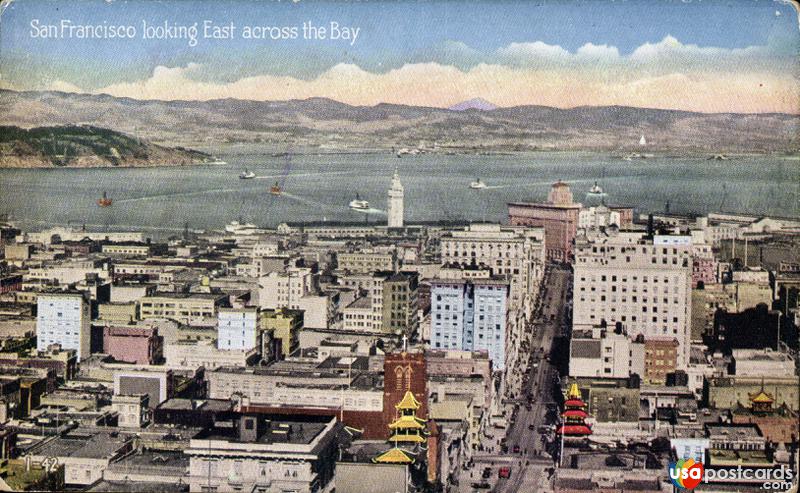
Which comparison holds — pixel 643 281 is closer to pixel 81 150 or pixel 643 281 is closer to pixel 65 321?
pixel 81 150

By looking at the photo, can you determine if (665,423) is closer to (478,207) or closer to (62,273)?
(478,207)

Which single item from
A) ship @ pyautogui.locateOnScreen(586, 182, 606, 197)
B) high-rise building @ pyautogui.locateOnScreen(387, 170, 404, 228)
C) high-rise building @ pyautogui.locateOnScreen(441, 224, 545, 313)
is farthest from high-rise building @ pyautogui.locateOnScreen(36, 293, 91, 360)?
ship @ pyautogui.locateOnScreen(586, 182, 606, 197)

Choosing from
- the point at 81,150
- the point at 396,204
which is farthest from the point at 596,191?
the point at 81,150

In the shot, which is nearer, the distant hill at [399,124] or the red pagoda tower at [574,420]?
the red pagoda tower at [574,420]

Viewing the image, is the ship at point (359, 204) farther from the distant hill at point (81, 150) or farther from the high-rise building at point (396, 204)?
the distant hill at point (81, 150)

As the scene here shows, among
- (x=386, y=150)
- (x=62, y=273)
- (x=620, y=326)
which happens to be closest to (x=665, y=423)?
(x=620, y=326)

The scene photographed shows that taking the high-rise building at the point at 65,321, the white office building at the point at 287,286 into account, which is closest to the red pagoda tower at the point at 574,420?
the white office building at the point at 287,286
